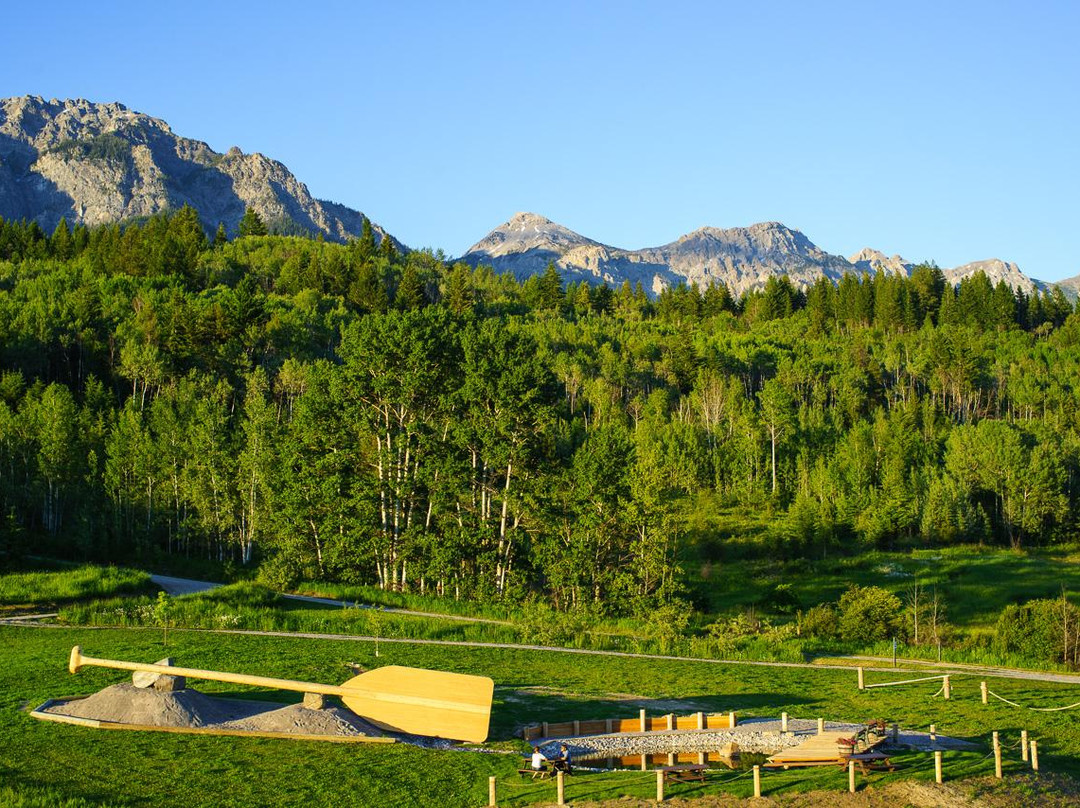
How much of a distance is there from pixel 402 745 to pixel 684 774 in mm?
5414

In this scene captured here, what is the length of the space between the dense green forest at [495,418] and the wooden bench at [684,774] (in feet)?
82.2

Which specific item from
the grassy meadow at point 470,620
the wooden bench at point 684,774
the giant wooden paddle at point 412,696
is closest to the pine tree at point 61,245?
the grassy meadow at point 470,620

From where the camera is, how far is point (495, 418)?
47812 mm

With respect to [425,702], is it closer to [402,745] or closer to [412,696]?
[412,696]

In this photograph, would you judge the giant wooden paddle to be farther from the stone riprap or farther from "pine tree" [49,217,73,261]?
"pine tree" [49,217,73,261]

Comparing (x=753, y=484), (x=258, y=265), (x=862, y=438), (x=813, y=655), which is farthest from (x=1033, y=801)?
(x=258, y=265)

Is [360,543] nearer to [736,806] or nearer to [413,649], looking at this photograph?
[413,649]

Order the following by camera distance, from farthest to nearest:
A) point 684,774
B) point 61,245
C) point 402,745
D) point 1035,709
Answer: point 61,245 → point 1035,709 → point 402,745 → point 684,774

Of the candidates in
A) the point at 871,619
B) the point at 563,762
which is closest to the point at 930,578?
the point at 871,619

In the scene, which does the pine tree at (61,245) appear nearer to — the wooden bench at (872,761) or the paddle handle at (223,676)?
the paddle handle at (223,676)

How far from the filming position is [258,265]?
132m

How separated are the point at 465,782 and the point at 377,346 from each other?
114 ft

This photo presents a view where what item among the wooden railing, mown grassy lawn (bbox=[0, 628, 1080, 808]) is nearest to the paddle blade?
mown grassy lawn (bbox=[0, 628, 1080, 808])

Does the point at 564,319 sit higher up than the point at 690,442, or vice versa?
the point at 564,319
